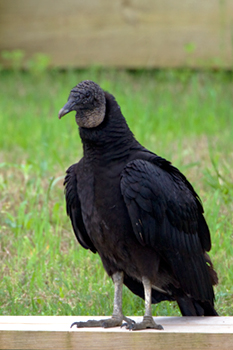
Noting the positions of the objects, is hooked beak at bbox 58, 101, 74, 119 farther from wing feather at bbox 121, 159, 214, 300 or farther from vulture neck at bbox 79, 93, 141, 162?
wing feather at bbox 121, 159, 214, 300

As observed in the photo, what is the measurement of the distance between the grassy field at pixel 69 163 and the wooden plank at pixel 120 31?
21 centimetres

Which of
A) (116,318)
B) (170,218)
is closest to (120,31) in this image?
(170,218)

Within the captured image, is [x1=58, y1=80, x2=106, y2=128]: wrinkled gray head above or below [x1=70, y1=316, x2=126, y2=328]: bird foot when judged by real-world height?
above

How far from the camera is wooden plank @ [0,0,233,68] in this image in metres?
6.55

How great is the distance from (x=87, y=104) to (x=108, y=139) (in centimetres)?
17

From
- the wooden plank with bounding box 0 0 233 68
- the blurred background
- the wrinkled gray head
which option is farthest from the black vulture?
the wooden plank with bounding box 0 0 233 68

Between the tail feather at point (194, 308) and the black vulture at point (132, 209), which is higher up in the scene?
the black vulture at point (132, 209)

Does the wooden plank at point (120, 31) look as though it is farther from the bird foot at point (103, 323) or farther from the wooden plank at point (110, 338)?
the wooden plank at point (110, 338)

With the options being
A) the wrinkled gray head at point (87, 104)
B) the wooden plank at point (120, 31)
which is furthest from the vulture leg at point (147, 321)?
the wooden plank at point (120, 31)

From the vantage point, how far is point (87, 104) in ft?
7.23

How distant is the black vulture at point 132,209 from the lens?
216 cm

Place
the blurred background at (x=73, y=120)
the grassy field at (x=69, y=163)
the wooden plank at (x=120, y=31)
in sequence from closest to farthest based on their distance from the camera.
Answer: the grassy field at (x=69, y=163) < the blurred background at (x=73, y=120) < the wooden plank at (x=120, y=31)

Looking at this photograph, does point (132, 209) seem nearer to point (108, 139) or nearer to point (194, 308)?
point (108, 139)

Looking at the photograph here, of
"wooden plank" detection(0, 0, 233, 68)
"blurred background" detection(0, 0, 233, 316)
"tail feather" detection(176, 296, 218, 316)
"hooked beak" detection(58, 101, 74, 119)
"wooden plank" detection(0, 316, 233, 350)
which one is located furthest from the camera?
"wooden plank" detection(0, 0, 233, 68)
